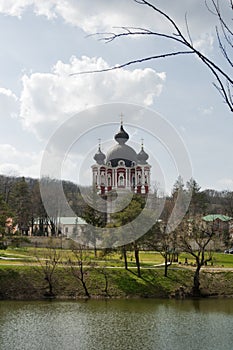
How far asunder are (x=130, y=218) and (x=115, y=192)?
1126 cm

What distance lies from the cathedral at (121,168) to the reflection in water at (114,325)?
21.5 meters

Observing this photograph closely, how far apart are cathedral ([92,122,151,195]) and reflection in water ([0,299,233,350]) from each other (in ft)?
70.5

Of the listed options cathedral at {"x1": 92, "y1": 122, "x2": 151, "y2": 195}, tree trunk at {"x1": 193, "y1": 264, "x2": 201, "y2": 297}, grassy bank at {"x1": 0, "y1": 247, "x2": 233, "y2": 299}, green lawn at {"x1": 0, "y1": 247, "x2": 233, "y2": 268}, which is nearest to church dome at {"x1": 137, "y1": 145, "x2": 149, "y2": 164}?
cathedral at {"x1": 92, "y1": 122, "x2": 151, "y2": 195}

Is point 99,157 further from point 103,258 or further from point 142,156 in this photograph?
point 103,258

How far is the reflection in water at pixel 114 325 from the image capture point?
46.6 ft

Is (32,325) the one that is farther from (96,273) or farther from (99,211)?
(99,211)

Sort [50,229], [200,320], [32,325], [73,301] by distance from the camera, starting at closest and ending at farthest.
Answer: [32,325], [200,320], [73,301], [50,229]

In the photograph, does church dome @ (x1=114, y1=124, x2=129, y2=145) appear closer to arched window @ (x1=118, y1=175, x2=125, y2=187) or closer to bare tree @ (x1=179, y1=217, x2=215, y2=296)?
arched window @ (x1=118, y1=175, x2=125, y2=187)

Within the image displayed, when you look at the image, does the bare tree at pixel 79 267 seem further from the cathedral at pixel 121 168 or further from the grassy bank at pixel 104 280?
the cathedral at pixel 121 168

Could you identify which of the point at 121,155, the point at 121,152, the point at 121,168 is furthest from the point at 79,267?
the point at 121,152

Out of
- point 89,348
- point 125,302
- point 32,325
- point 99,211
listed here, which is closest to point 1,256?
point 99,211

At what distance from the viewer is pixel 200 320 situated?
18.3 metres

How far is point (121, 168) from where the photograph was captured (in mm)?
46844

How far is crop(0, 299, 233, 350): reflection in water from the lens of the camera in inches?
559
